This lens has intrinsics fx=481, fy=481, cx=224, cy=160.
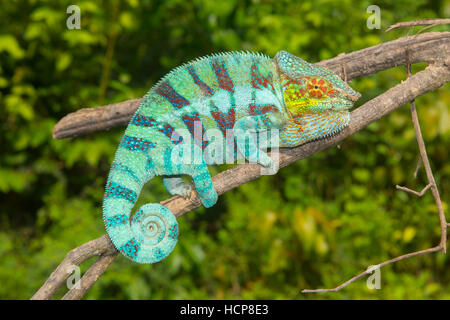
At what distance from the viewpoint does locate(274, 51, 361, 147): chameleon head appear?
1901 mm

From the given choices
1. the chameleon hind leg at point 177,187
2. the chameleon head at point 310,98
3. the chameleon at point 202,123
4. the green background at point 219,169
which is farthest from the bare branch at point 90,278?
the green background at point 219,169

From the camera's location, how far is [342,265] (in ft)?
13.1

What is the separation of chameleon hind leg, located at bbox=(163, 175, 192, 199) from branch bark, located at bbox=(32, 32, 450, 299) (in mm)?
23

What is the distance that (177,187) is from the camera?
1948 millimetres

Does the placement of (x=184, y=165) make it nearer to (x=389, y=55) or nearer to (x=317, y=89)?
(x=317, y=89)

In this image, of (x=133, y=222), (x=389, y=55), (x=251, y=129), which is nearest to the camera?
(x=133, y=222)

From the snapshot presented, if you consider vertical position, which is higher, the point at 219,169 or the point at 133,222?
the point at 133,222

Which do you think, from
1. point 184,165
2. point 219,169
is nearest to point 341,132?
point 184,165

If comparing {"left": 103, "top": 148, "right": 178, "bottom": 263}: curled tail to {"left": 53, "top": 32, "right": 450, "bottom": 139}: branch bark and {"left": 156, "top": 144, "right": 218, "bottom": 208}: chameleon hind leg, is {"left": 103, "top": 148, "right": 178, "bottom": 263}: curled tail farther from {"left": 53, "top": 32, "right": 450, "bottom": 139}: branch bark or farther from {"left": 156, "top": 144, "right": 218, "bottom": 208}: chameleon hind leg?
{"left": 53, "top": 32, "right": 450, "bottom": 139}: branch bark

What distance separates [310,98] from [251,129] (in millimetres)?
265

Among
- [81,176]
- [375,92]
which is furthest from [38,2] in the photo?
[375,92]

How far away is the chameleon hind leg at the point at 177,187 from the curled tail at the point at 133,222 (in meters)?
0.15

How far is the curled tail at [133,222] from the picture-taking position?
1.73 metres

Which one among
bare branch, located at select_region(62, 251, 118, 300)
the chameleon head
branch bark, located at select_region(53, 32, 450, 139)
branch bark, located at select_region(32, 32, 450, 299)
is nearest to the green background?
branch bark, located at select_region(32, 32, 450, 299)
